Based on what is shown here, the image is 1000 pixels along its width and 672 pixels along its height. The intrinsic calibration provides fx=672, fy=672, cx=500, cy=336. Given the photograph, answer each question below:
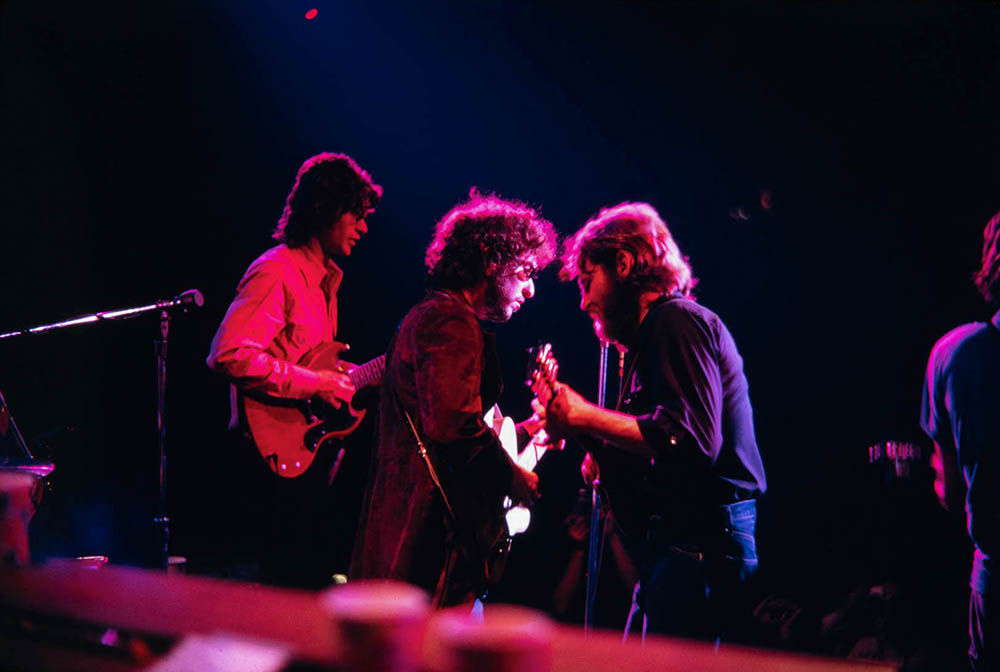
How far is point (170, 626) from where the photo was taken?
92 cm

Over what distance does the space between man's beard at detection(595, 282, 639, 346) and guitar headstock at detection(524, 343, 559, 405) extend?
33cm

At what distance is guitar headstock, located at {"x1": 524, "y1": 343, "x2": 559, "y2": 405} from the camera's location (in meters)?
2.25

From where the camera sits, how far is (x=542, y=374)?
2.30m

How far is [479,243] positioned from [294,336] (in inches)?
63.7

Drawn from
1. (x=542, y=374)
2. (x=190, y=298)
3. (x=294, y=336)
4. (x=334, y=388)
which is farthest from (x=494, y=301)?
(x=190, y=298)

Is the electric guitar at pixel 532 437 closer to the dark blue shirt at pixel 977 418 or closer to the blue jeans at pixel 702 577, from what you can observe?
the blue jeans at pixel 702 577

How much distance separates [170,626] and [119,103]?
444cm

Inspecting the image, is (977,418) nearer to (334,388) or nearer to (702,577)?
(702,577)

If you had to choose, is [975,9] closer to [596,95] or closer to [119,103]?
[596,95]

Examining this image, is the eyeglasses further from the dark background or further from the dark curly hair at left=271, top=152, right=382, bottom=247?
the dark background

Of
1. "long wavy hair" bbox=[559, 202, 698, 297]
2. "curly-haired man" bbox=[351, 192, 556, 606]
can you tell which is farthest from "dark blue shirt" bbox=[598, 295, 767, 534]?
"curly-haired man" bbox=[351, 192, 556, 606]

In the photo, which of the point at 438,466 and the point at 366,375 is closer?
the point at 438,466

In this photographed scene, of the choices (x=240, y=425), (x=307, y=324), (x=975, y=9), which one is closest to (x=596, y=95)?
(x=975, y=9)

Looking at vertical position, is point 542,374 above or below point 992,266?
below
